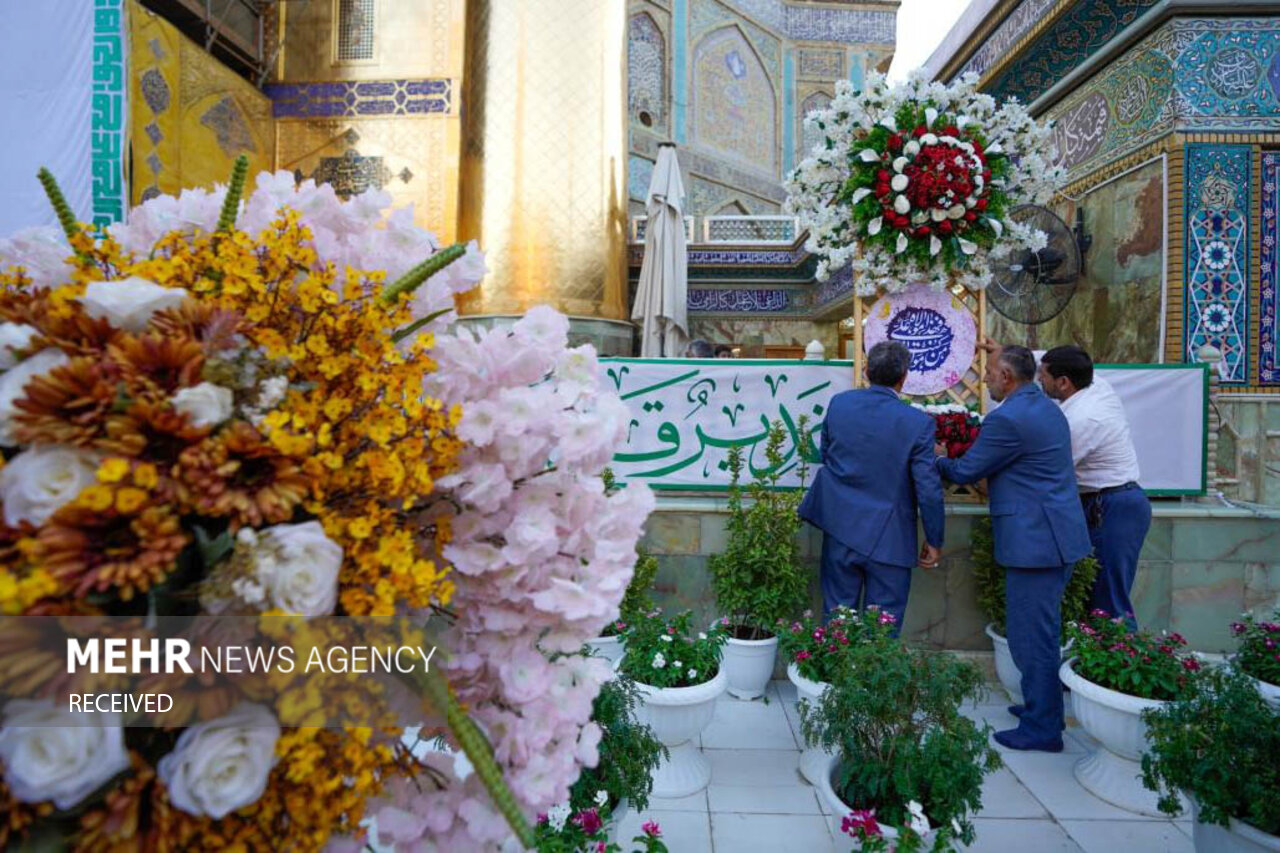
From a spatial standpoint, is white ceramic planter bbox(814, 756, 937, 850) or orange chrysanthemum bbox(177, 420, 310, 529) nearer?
orange chrysanthemum bbox(177, 420, 310, 529)

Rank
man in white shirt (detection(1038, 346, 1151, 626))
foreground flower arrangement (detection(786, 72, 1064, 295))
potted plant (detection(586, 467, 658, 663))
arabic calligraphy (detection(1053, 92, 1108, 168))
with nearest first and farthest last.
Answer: potted plant (detection(586, 467, 658, 663))
man in white shirt (detection(1038, 346, 1151, 626))
foreground flower arrangement (detection(786, 72, 1064, 295))
arabic calligraphy (detection(1053, 92, 1108, 168))

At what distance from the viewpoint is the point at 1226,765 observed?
180 cm

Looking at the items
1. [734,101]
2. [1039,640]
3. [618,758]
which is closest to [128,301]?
[618,758]

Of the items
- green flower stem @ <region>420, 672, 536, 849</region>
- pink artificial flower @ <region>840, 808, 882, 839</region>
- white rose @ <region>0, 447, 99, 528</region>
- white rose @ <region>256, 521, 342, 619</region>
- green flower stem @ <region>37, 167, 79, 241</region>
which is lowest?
→ pink artificial flower @ <region>840, 808, 882, 839</region>

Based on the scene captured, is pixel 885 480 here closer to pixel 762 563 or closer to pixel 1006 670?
pixel 762 563

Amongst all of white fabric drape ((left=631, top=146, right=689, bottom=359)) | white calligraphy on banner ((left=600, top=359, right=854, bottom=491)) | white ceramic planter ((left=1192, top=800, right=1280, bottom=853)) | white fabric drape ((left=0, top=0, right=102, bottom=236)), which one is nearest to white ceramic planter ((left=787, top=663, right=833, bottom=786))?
white ceramic planter ((left=1192, top=800, right=1280, bottom=853))

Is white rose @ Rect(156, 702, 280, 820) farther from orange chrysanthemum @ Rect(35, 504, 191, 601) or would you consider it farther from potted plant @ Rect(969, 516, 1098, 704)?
potted plant @ Rect(969, 516, 1098, 704)

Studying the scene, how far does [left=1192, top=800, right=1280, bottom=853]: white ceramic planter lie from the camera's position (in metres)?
1.71

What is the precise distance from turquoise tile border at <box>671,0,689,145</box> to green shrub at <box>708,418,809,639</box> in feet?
41.5

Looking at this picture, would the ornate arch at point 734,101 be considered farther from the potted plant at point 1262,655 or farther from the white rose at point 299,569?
the white rose at point 299,569

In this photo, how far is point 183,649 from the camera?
0.53 metres

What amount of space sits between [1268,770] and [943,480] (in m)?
1.61

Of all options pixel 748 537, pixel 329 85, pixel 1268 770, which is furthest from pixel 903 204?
pixel 329 85

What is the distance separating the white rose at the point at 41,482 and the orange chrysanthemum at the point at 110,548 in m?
0.01
